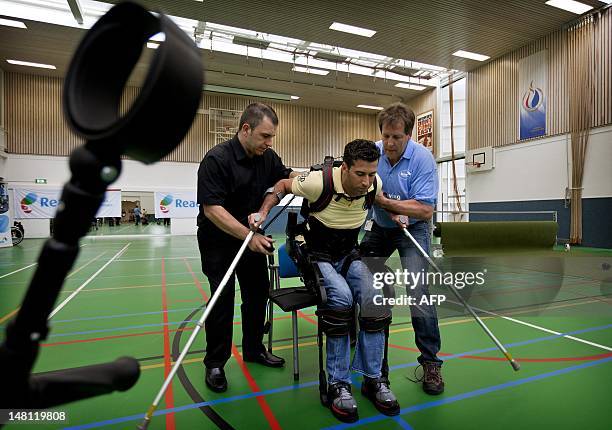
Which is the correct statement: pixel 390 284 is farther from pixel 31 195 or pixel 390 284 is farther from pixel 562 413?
pixel 31 195

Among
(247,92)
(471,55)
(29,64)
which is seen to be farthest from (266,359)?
(29,64)

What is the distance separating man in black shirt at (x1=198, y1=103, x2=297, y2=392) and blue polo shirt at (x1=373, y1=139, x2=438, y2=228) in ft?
3.21

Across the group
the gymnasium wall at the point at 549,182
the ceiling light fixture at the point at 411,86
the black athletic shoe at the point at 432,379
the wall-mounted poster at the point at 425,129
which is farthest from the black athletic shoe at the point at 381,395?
the ceiling light fixture at the point at 411,86

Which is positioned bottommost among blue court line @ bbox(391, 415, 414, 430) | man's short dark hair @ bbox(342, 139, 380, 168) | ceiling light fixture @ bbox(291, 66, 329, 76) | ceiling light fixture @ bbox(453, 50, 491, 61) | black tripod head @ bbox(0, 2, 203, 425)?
blue court line @ bbox(391, 415, 414, 430)

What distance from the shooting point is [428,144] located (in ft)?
63.7

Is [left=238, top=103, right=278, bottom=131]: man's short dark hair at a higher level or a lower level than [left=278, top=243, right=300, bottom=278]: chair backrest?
higher

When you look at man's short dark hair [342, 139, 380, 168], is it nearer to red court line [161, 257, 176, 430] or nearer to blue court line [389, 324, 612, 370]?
blue court line [389, 324, 612, 370]

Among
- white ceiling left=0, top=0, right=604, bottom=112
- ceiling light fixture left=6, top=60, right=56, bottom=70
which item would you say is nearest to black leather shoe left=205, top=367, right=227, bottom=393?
white ceiling left=0, top=0, right=604, bottom=112

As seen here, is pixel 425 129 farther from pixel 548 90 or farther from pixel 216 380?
pixel 216 380

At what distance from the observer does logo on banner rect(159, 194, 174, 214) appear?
54.3ft

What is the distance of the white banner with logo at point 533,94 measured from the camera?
42.8 ft

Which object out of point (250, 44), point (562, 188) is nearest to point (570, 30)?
point (562, 188)

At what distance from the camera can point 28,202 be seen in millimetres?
14086

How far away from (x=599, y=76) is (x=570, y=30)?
7.01 feet
